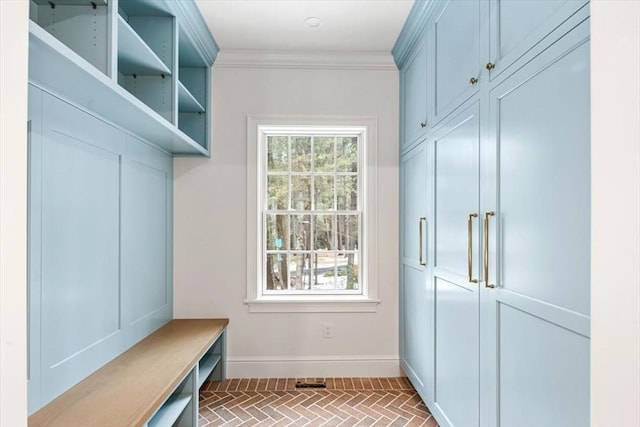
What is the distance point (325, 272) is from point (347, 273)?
19cm

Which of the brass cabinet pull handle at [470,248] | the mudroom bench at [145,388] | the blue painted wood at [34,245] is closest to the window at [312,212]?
the mudroom bench at [145,388]

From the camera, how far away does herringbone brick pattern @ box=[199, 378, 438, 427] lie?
8.14 ft

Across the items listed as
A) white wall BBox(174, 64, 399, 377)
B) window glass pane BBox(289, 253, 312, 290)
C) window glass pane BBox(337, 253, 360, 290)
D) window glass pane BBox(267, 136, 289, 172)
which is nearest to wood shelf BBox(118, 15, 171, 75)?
white wall BBox(174, 64, 399, 377)

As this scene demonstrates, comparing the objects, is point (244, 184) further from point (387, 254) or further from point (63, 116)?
point (63, 116)

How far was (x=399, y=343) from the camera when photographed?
3.16m

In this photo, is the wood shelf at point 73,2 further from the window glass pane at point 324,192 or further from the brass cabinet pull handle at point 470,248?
the window glass pane at point 324,192

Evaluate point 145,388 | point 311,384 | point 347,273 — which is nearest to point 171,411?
point 145,388

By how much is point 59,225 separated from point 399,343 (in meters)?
2.54

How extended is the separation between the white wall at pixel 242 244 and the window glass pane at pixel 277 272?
237mm

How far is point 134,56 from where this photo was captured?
2010 mm

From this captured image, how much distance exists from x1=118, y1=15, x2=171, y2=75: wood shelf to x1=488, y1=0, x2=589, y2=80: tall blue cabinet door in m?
1.59

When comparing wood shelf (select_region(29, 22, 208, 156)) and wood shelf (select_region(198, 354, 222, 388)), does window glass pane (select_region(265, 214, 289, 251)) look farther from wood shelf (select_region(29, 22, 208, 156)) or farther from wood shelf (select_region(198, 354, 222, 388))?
wood shelf (select_region(29, 22, 208, 156))

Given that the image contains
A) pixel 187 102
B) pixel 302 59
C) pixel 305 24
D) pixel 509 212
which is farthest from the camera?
pixel 302 59
